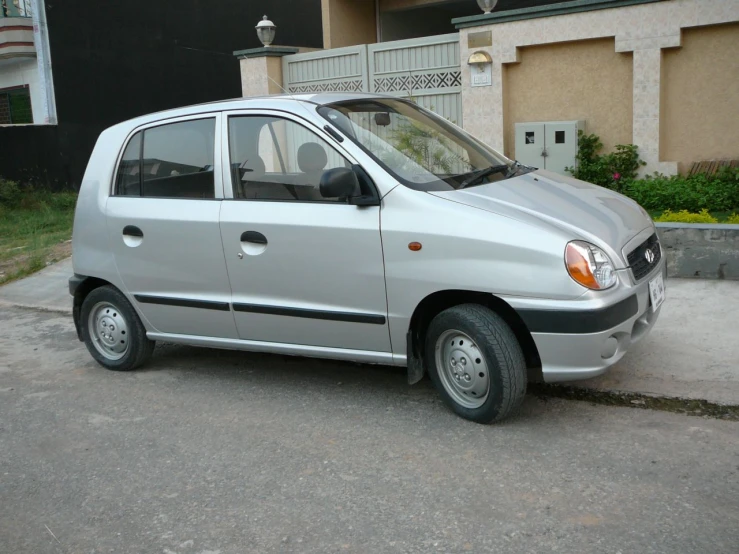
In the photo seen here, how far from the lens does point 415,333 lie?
4910mm

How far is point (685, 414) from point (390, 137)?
2.33 m

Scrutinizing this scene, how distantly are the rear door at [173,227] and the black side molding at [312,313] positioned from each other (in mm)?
193

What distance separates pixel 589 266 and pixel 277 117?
2.15 metres

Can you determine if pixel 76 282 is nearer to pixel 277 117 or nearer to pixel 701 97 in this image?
pixel 277 117

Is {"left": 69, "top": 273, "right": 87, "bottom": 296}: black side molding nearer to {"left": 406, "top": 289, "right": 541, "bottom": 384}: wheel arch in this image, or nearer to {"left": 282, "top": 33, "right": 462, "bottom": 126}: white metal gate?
{"left": 406, "top": 289, "right": 541, "bottom": 384}: wheel arch

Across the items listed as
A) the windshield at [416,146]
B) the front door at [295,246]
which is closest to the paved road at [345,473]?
the front door at [295,246]

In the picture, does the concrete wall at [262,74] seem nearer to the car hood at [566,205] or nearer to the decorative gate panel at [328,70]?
the decorative gate panel at [328,70]

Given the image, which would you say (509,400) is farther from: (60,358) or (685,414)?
(60,358)

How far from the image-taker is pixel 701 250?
705 centimetres

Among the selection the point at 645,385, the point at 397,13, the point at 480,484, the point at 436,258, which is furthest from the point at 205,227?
the point at 397,13

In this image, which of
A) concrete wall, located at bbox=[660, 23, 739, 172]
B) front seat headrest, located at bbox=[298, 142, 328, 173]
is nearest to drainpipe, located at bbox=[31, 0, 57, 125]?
concrete wall, located at bbox=[660, 23, 739, 172]

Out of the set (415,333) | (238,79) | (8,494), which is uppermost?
(238,79)

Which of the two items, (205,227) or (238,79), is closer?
(205,227)

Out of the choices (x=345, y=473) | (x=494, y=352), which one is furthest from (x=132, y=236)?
(x=494, y=352)
